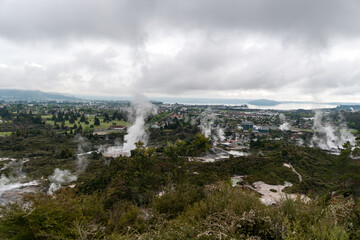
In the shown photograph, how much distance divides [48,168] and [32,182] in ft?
14.7

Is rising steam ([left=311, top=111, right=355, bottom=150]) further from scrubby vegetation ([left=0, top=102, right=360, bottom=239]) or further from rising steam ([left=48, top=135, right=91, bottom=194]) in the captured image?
rising steam ([left=48, top=135, right=91, bottom=194])

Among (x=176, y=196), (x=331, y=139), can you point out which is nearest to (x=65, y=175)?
(x=176, y=196)

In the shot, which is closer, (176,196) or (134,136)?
(176,196)

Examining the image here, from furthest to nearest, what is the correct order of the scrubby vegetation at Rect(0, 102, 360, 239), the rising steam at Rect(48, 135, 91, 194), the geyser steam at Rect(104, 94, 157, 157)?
the geyser steam at Rect(104, 94, 157, 157) → the rising steam at Rect(48, 135, 91, 194) → the scrubby vegetation at Rect(0, 102, 360, 239)

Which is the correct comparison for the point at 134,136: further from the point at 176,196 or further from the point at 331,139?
the point at 331,139

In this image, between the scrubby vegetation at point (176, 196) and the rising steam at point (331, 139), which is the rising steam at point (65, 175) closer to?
the scrubby vegetation at point (176, 196)

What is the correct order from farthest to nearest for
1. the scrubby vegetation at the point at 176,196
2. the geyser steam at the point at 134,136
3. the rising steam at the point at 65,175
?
1. the geyser steam at the point at 134,136
2. the rising steam at the point at 65,175
3. the scrubby vegetation at the point at 176,196

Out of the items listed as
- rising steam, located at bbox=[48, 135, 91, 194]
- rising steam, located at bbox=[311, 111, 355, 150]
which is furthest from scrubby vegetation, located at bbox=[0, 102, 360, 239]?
rising steam, located at bbox=[311, 111, 355, 150]

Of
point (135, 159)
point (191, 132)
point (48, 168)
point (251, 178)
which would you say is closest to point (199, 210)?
point (135, 159)

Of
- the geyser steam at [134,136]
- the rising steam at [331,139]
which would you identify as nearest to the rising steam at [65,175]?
the geyser steam at [134,136]

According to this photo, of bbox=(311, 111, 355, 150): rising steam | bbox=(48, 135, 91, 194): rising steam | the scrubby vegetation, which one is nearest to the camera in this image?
the scrubby vegetation

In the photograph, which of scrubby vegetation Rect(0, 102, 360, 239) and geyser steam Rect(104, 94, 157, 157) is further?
geyser steam Rect(104, 94, 157, 157)

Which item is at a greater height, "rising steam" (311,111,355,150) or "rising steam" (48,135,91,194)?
"rising steam" (311,111,355,150)

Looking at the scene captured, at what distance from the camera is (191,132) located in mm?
51500
